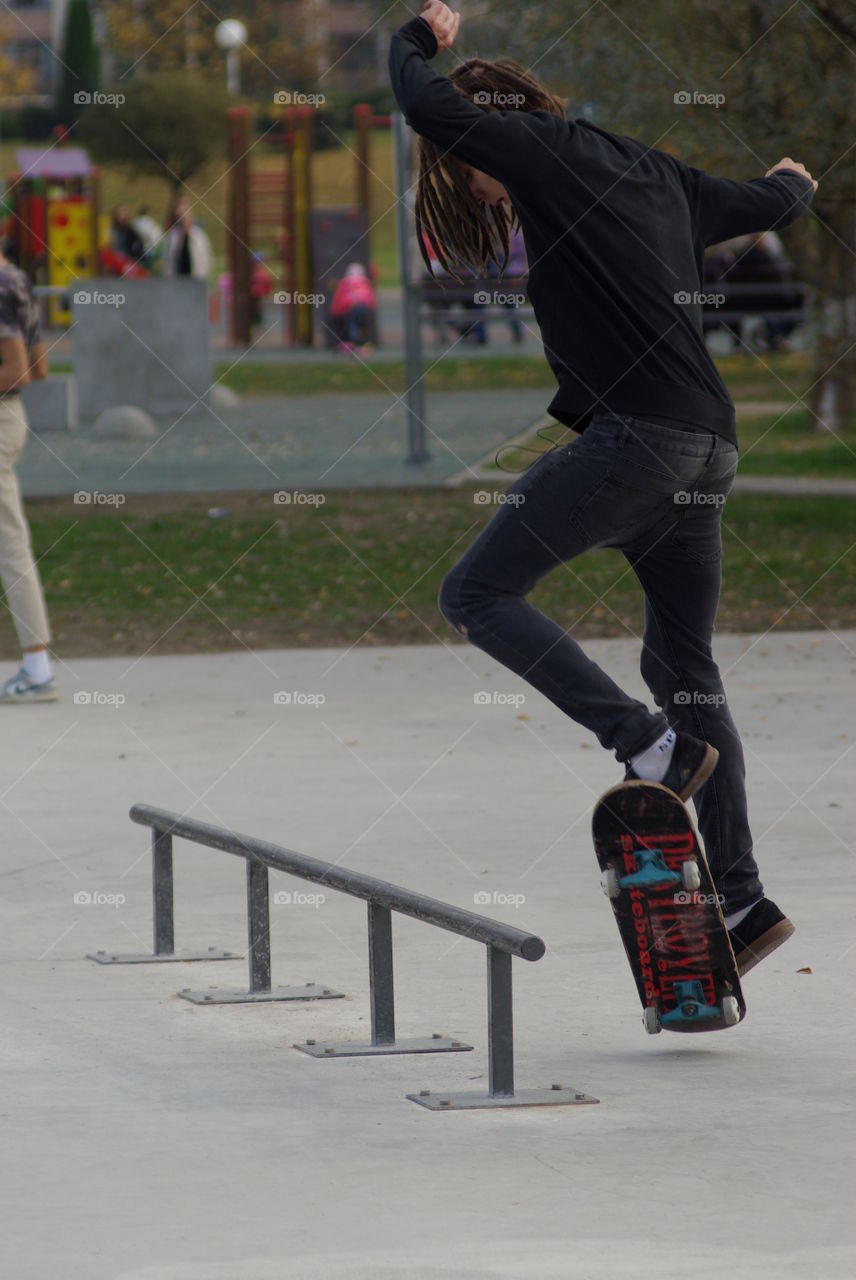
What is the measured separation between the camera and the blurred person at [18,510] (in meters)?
8.19

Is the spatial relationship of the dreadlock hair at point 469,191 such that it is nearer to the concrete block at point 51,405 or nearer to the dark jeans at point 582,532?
the dark jeans at point 582,532

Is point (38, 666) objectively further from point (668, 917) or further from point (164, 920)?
point (668, 917)

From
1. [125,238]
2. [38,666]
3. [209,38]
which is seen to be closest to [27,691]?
[38,666]

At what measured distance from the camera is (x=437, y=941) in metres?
5.17

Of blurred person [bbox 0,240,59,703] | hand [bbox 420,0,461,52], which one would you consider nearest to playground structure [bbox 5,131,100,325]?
blurred person [bbox 0,240,59,703]

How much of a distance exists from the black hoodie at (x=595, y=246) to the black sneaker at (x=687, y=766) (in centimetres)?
60

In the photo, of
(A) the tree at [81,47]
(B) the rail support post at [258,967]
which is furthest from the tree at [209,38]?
(B) the rail support post at [258,967]

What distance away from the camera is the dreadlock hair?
3957 mm

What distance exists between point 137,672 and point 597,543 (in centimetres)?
547

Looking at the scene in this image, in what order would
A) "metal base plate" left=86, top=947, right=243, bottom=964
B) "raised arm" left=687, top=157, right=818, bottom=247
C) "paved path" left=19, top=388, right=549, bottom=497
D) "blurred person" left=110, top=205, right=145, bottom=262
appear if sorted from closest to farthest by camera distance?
"raised arm" left=687, top=157, right=818, bottom=247
"metal base plate" left=86, top=947, right=243, bottom=964
"paved path" left=19, top=388, right=549, bottom=497
"blurred person" left=110, top=205, right=145, bottom=262

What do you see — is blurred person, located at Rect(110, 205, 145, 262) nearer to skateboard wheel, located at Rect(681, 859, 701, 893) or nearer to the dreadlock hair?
the dreadlock hair

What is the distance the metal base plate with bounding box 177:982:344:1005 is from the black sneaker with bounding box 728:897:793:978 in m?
0.93

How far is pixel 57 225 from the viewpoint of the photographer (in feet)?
110

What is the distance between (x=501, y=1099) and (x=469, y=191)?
174cm
